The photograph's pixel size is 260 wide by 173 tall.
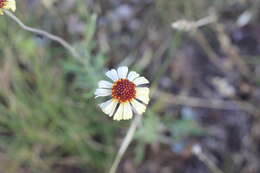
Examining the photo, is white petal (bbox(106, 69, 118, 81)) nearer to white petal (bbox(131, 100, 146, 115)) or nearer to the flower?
white petal (bbox(131, 100, 146, 115))

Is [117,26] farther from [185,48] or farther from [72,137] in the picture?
[72,137]

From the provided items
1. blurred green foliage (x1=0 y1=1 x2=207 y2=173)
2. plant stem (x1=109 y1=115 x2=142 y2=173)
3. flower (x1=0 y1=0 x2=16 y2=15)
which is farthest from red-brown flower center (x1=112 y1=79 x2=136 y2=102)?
blurred green foliage (x1=0 y1=1 x2=207 y2=173)

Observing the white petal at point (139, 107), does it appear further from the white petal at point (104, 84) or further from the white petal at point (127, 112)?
the white petal at point (104, 84)

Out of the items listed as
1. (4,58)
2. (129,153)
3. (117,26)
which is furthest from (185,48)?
(4,58)

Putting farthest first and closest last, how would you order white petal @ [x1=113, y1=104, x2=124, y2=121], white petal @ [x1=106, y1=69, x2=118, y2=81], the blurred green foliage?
the blurred green foliage → white petal @ [x1=106, y1=69, x2=118, y2=81] → white petal @ [x1=113, y1=104, x2=124, y2=121]

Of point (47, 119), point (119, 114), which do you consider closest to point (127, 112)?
point (119, 114)

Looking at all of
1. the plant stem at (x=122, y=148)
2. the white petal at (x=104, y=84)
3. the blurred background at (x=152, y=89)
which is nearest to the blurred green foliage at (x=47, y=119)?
the blurred background at (x=152, y=89)
